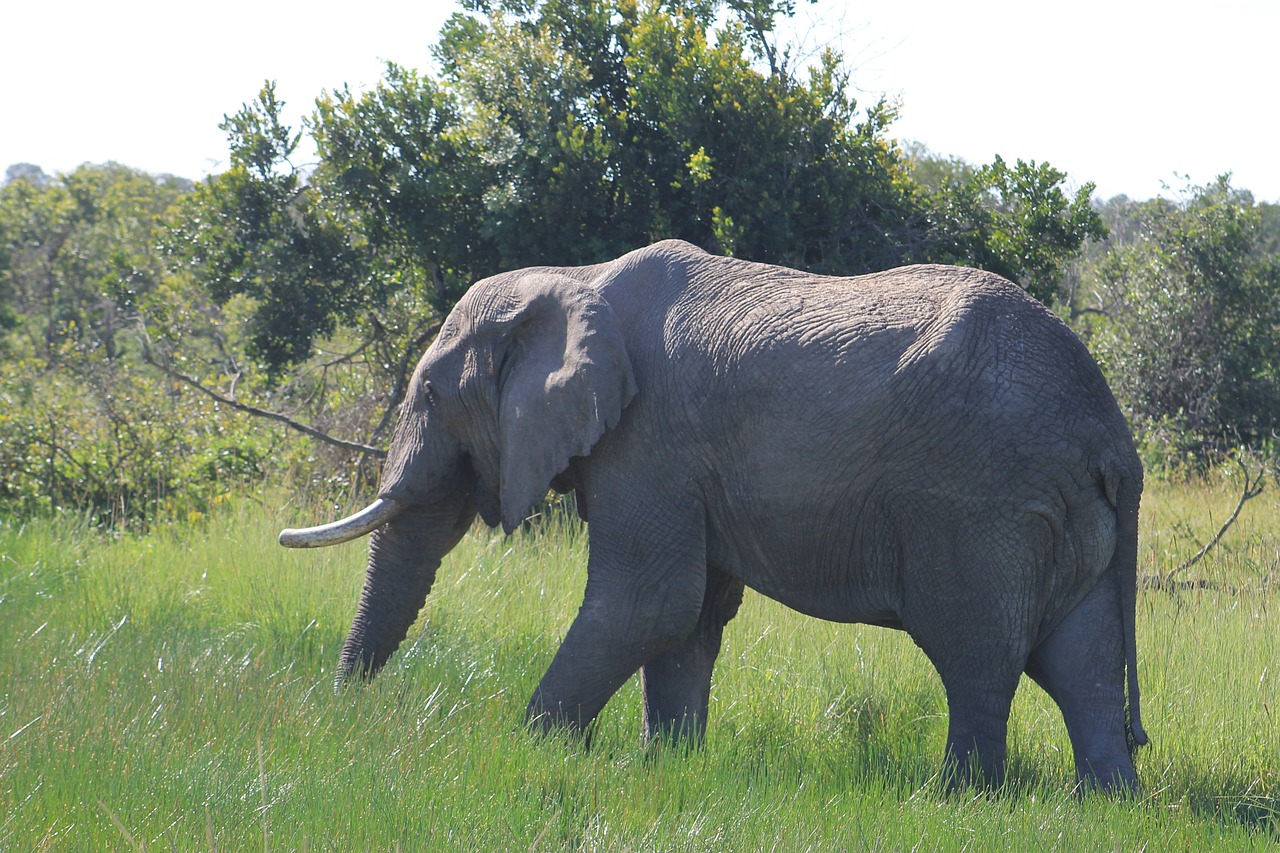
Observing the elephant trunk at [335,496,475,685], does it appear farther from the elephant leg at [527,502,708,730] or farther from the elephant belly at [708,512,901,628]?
the elephant belly at [708,512,901,628]

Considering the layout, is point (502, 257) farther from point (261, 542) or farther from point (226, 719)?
point (226, 719)

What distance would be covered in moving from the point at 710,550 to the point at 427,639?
2.19 meters

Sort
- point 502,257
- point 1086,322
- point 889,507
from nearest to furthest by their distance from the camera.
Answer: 1. point 889,507
2. point 502,257
3. point 1086,322

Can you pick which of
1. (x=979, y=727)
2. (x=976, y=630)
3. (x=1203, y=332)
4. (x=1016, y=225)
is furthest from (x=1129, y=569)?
(x=1203, y=332)

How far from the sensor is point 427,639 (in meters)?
6.64

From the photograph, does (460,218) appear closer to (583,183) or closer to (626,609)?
(583,183)

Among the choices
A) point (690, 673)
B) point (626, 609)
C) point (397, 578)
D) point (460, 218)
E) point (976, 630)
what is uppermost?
point (460, 218)

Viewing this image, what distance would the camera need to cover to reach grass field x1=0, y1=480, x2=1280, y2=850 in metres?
3.91

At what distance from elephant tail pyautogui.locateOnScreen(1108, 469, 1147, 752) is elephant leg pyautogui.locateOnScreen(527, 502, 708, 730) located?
1464 millimetres

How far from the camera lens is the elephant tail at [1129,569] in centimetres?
442

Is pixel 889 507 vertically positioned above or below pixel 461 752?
above

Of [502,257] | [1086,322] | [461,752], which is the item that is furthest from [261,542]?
[1086,322]

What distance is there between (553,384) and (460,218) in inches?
206

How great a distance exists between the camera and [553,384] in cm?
498
